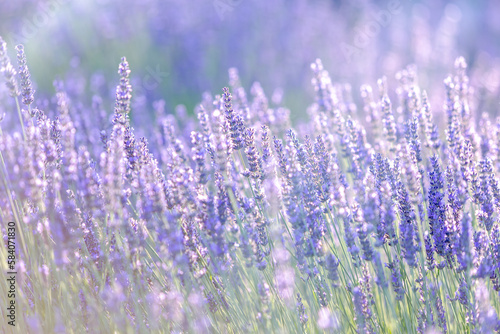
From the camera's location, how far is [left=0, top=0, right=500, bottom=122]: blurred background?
7.28 meters

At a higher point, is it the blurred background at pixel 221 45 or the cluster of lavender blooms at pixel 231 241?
the blurred background at pixel 221 45

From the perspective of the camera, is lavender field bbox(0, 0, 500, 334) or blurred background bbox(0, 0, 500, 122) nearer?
lavender field bbox(0, 0, 500, 334)

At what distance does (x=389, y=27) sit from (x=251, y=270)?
25.7 ft

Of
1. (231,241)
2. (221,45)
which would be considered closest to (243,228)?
(231,241)

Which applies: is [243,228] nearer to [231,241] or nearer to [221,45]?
[231,241]

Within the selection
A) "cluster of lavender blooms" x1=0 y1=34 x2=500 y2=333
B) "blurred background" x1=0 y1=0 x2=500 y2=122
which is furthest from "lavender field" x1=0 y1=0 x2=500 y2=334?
"blurred background" x1=0 y1=0 x2=500 y2=122

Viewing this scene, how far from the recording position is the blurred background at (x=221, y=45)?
728cm

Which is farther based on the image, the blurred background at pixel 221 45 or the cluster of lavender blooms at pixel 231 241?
the blurred background at pixel 221 45

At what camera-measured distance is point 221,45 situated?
844 cm

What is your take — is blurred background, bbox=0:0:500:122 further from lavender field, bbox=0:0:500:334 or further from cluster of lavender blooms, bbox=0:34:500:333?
cluster of lavender blooms, bbox=0:34:500:333

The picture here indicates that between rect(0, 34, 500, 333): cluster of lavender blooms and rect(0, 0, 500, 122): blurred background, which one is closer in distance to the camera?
rect(0, 34, 500, 333): cluster of lavender blooms

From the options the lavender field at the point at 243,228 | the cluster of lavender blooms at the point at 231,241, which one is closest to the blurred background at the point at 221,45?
the lavender field at the point at 243,228

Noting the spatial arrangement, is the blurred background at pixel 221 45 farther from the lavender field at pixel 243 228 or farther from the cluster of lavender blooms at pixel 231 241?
the cluster of lavender blooms at pixel 231 241

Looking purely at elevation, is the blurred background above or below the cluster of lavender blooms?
above
